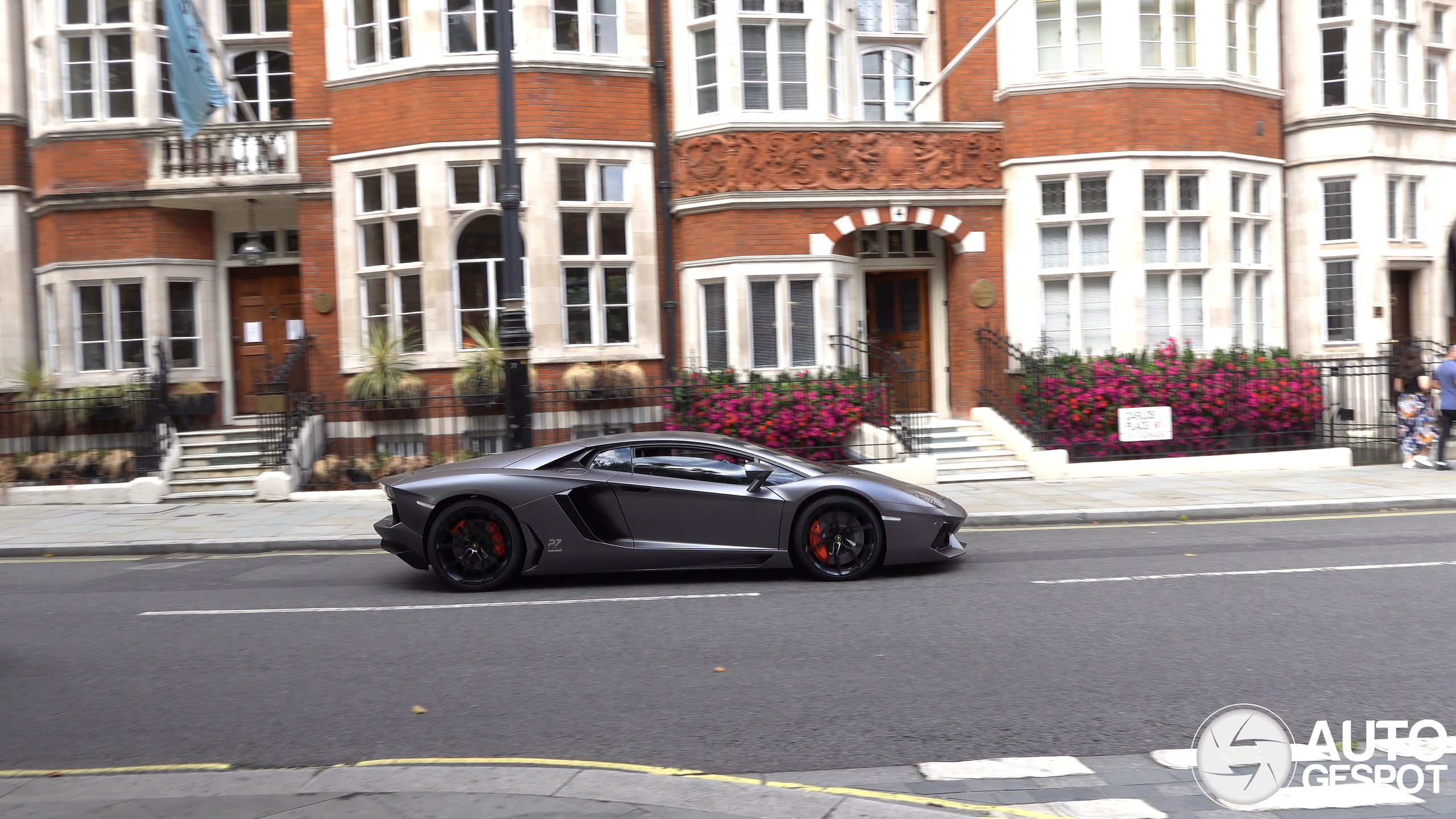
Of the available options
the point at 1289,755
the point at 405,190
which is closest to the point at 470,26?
the point at 405,190

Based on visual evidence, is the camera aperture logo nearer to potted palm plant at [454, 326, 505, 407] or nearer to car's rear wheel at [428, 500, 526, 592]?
car's rear wheel at [428, 500, 526, 592]

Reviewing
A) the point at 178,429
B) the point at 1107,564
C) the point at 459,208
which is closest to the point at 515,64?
the point at 459,208

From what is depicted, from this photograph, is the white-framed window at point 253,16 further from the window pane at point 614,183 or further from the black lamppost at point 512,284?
the black lamppost at point 512,284

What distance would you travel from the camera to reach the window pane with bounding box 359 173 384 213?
17.3m

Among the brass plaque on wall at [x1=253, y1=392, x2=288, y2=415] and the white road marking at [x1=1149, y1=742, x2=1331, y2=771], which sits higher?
the brass plaque on wall at [x1=253, y1=392, x2=288, y2=415]

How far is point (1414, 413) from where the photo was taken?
54.4 feet

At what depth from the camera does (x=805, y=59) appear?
57.4 ft

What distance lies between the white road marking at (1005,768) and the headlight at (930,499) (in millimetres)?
4444

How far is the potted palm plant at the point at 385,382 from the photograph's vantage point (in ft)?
54.1

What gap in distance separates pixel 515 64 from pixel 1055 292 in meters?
8.65

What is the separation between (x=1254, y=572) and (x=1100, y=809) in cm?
538

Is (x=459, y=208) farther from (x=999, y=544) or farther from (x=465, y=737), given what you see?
(x=465, y=737)

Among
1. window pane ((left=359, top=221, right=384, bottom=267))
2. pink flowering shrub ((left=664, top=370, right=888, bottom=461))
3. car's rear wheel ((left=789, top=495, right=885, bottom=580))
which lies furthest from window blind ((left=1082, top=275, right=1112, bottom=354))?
window pane ((left=359, top=221, right=384, bottom=267))

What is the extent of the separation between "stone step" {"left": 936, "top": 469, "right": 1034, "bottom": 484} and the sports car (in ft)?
23.5
